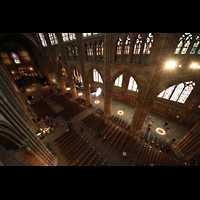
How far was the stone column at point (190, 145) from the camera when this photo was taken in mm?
8709

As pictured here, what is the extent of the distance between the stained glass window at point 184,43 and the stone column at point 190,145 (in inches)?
281

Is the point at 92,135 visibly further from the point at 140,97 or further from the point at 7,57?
the point at 7,57

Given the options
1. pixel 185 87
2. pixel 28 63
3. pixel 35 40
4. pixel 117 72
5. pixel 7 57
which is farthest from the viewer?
pixel 28 63

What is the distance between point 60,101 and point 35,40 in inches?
741

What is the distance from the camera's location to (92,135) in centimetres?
1335

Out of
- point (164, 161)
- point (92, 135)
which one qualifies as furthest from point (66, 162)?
point (164, 161)

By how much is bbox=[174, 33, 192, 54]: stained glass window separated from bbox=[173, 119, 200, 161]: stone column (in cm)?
715

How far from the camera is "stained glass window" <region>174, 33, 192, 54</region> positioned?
7070 mm

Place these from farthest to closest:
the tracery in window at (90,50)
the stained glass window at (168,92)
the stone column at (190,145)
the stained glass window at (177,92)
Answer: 1. the stained glass window at (168,92)
2. the stained glass window at (177,92)
3. the tracery in window at (90,50)
4. the stone column at (190,145)

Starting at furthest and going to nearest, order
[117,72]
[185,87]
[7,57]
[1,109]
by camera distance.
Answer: [7,57] → [185,87] → [117,72] → [1,109]

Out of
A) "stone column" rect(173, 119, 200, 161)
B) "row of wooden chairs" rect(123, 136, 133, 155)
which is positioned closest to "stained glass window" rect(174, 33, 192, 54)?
"stone column" rect(173, 119, 200, 161)

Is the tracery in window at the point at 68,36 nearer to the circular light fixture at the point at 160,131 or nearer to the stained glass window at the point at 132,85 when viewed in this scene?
the stained glass window at the point at 132,85

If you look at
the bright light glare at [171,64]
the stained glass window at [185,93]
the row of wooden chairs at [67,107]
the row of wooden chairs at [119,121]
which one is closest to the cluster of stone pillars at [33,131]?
the bright light glare at [171,64]

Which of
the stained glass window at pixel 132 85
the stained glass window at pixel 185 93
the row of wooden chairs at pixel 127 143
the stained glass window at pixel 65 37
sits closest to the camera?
the row of wooden chairs at pixel 127 143
